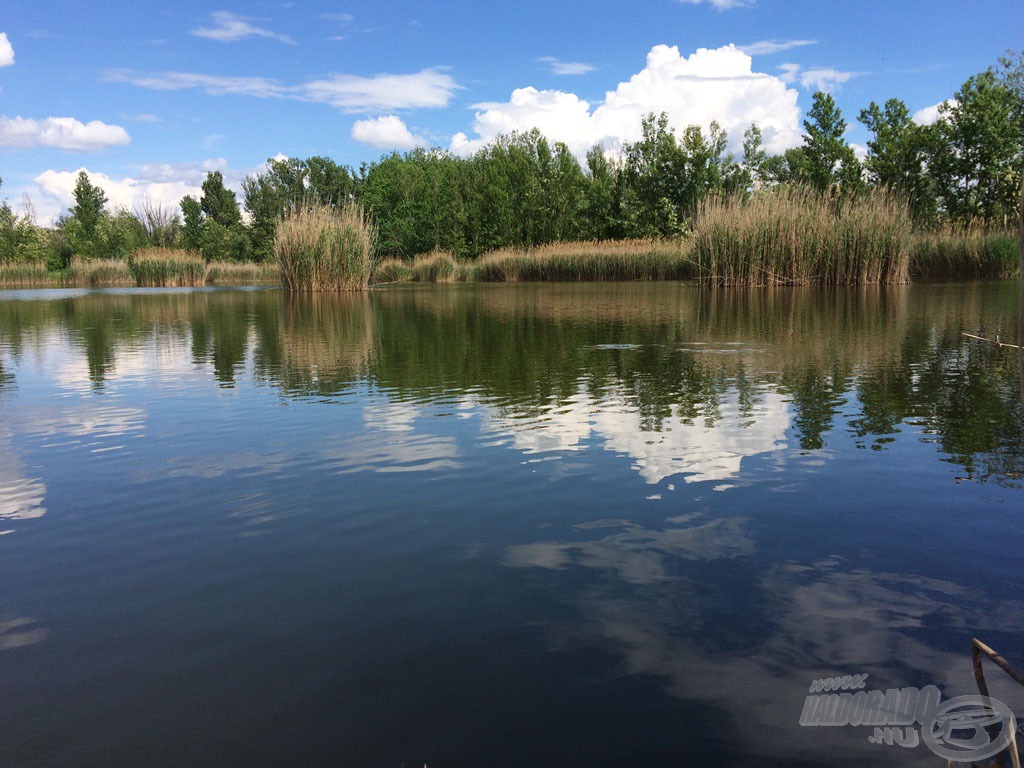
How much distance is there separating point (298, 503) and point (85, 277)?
4708cm

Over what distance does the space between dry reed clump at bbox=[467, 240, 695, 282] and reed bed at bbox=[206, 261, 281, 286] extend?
12.4 meters

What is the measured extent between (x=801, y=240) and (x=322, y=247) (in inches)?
606

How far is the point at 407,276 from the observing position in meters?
46.0

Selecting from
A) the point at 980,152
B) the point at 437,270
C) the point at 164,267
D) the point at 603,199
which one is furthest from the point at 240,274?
the point at 980,152

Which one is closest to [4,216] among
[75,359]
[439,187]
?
[439,187]

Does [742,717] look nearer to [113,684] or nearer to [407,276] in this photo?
[113,684]

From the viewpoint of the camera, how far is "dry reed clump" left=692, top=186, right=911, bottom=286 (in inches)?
843

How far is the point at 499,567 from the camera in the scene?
2.89 m

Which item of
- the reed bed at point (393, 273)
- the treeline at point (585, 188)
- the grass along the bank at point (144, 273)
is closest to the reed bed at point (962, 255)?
the treeline at point (585, 188)

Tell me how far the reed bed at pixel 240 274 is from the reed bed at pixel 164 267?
1586 millimetres

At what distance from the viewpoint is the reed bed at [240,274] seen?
1658 inches

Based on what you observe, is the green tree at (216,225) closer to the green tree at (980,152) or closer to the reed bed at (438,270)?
the reed bed at (438,270)

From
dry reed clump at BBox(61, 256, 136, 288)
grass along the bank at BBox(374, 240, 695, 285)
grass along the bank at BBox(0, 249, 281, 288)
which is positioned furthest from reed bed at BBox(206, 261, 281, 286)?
grass along the bank at BBox(374, 240, 695, 285)

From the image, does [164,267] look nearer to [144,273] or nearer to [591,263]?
[144,273]
